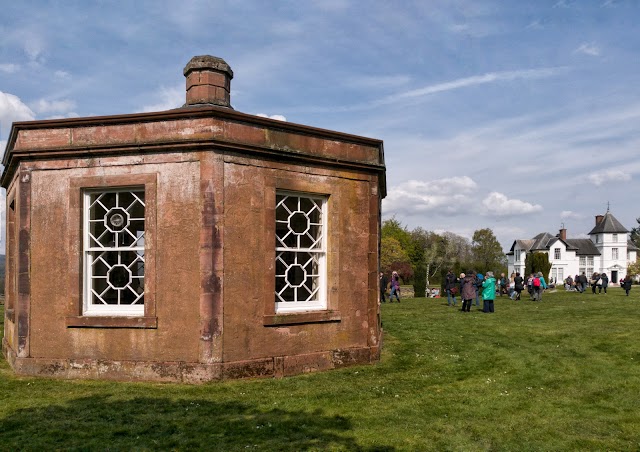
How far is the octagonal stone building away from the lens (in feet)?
26.3

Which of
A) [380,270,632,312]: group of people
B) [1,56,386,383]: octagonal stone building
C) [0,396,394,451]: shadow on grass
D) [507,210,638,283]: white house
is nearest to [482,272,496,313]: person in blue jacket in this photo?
[380,270,632,312]: group of people

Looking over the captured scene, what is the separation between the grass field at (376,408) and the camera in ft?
18.2

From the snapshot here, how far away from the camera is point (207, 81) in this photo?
10.2 meters

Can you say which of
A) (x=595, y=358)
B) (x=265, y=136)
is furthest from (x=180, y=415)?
(x=595, y=358)

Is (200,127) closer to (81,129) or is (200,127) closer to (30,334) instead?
(81,129)

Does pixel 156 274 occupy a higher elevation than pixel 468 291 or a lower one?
higher

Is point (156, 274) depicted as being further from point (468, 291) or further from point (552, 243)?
point (552, 243)

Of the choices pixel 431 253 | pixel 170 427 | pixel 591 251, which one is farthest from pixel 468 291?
pixel 591 251

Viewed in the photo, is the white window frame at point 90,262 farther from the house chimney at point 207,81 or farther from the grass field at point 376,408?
the house chimney at point 207,81

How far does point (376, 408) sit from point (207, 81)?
22.3 ft

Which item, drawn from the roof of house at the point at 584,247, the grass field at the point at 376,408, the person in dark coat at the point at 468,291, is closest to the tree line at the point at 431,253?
the roof of house at the point at 584,247

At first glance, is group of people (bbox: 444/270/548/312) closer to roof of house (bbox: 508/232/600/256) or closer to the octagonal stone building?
the octagonal stone building

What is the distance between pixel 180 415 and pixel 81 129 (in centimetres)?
490

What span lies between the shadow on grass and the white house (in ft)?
242
